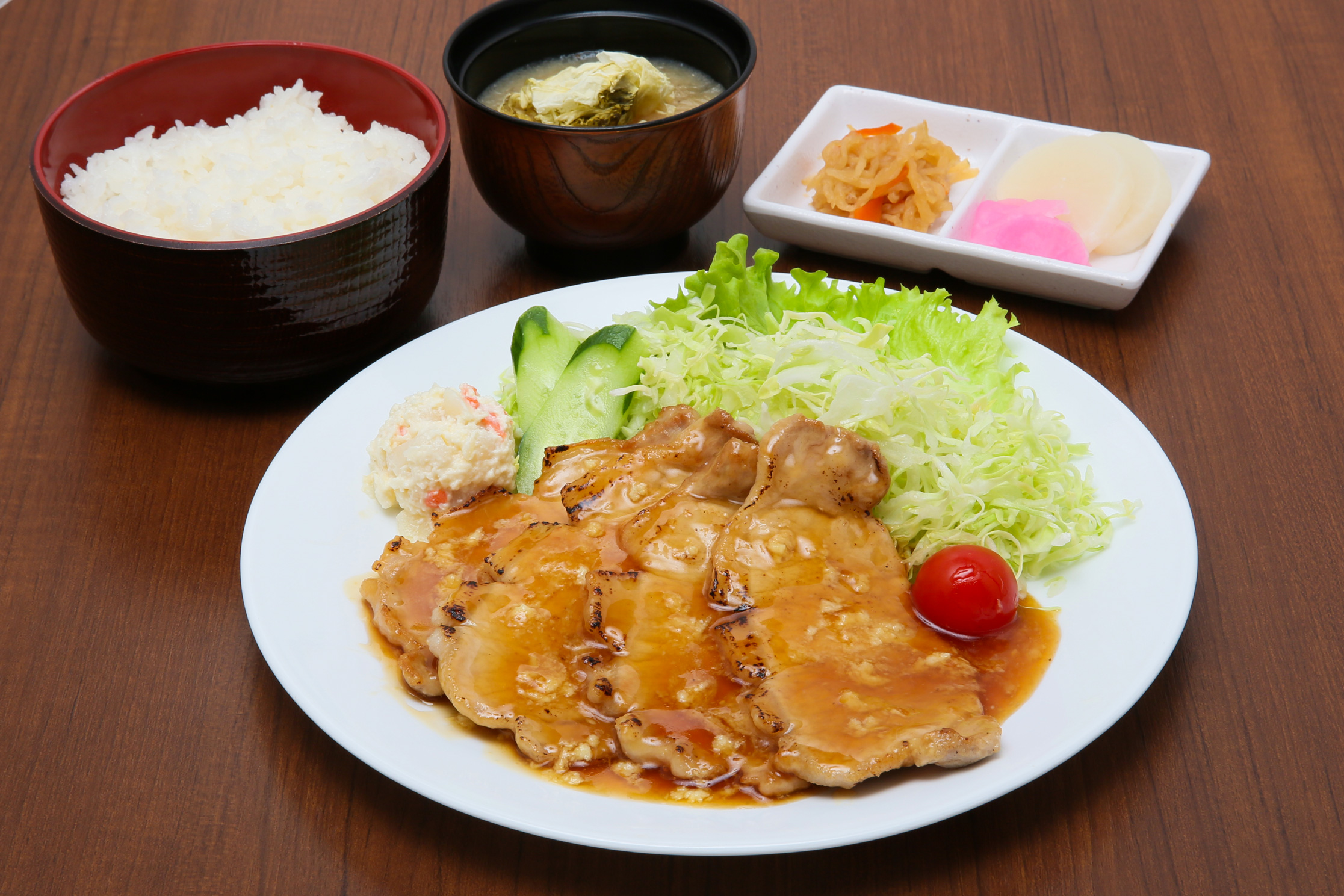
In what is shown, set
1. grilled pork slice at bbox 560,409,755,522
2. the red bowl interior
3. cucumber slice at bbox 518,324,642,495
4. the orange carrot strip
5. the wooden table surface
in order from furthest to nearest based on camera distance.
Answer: the orange carrot strip
the red bowl interior
cucumber slice at bbox 518,324,642,495
grilled pork slice at bbox 560,409,755,522
the wooden table surface

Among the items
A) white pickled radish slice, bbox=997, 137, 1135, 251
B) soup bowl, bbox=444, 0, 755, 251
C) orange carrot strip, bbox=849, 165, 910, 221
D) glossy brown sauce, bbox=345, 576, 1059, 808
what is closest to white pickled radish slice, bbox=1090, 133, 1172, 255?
white pickled radish slice, bbox=997, 137, 1135, 251

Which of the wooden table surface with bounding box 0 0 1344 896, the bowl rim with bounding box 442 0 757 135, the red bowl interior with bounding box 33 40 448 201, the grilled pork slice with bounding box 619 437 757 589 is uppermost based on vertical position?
the bowl rim with bounding box 442 0 757 135

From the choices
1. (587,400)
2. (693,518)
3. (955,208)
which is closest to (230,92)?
(587,400)

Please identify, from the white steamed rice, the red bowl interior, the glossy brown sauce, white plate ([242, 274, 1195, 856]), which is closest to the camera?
white plate ([242, 274, 1195, 856])

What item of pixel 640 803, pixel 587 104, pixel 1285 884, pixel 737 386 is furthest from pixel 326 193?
pixel 1285 884

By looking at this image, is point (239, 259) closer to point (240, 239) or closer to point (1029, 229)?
point (240, 239)

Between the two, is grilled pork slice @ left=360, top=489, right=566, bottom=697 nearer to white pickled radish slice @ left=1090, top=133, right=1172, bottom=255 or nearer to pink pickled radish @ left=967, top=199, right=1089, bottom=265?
pink pickled radish @ left=967, top=199, right=1089, bottom=265

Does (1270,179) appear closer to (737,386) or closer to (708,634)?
(737,386)
